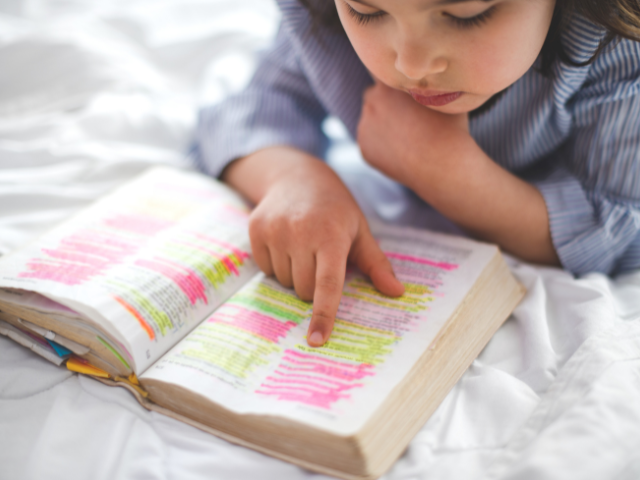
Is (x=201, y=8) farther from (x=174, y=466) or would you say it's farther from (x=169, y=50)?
(x=174, y=466)

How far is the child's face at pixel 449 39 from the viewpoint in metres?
0.41

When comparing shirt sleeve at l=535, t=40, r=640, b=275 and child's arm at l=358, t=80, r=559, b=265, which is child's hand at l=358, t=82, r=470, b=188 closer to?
child's arm at l=358, t=80, r=559, b=265

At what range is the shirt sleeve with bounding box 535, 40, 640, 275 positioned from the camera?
0.56m

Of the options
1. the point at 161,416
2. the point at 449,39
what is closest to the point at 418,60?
the point at 449,39

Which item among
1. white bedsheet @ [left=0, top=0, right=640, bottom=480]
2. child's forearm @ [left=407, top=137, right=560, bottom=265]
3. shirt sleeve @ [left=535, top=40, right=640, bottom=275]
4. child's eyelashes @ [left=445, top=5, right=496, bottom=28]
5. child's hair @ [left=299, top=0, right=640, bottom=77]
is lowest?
white bedsheet @ [left=0, top=0, right=640, bottom=480]

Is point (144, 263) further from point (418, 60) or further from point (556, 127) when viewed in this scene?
point (556, 127)

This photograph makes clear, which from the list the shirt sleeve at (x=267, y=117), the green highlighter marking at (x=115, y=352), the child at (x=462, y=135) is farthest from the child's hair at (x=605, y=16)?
the green highlighter marking at (x=115, y=352)

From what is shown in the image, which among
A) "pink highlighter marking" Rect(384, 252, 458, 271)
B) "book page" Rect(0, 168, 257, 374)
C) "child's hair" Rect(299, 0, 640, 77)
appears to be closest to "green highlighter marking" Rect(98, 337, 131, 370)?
"book page" Rect(0, 168, 257, 374)

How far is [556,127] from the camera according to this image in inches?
24.7

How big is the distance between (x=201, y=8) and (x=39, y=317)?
0.86 metres

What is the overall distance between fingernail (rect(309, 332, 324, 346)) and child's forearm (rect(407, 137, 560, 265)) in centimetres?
23

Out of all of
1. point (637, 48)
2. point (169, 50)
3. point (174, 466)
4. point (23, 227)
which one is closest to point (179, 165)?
point (23, 227)

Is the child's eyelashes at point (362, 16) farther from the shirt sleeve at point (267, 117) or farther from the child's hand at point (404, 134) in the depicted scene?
the shirt sleeve at point (267, 117)

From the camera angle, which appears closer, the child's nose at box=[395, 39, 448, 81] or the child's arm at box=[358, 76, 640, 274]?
the child's nose at box=[395, 39, 448, 81]
